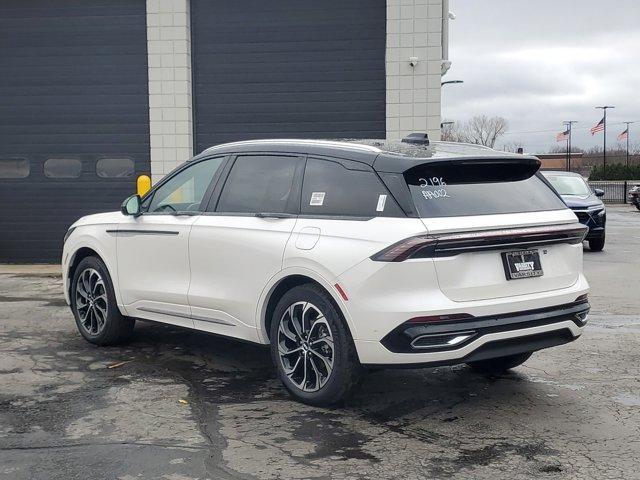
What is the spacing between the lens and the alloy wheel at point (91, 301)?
689cm

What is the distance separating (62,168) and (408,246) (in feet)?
34.9

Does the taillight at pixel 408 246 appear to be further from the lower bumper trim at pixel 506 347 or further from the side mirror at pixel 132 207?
the side mirror at pixel 132 207

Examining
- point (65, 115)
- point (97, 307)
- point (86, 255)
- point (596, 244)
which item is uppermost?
point (65, 115)

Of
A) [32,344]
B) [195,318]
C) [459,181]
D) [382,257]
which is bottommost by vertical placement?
[32,344]

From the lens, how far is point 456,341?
4.54 m

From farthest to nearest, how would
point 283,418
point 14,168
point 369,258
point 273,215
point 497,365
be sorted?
point 14,168 → point 497,365 → point 273,215 → point 283,418 → point 369,258

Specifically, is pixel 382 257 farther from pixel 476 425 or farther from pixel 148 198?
pixel 148 198

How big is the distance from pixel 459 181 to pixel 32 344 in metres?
4.21

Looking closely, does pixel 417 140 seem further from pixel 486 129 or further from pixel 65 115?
pixel 486 129

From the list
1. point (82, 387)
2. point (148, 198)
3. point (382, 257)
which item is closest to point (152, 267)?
point (148, 198)

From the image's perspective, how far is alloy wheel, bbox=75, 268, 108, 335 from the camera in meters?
6.89

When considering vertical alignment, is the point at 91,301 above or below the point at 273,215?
below

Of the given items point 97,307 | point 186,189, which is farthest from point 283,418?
point 97,307

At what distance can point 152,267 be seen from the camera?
6340 mm
